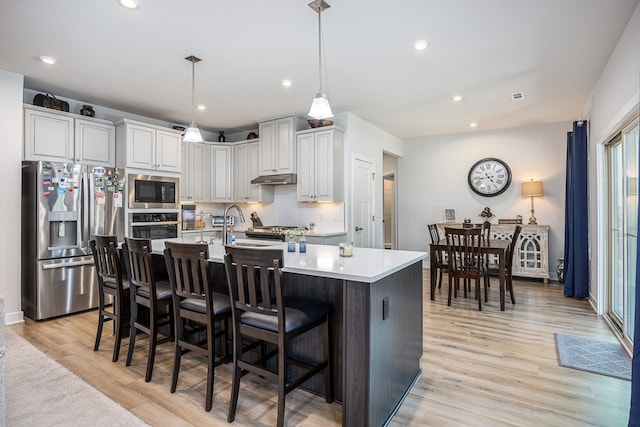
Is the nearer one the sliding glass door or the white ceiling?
the white ceiling

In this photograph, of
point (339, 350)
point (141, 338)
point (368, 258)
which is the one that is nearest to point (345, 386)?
point (339, 350)

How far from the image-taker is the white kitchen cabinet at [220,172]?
6062mm

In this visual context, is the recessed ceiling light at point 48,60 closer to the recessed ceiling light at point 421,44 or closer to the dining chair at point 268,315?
the dining chair at point 268,315

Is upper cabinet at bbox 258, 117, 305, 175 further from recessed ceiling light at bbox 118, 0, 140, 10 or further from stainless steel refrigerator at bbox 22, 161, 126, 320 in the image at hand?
recessed ceiling light at bbox 118, 0, 140, 10

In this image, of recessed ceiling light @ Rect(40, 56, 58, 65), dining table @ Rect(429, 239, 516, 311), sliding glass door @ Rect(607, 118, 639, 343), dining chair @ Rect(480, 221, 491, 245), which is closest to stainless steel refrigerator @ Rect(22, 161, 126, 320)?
recessed ceiling light @ Rect(40, 56, 58, 65)

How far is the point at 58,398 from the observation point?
7.23 ft

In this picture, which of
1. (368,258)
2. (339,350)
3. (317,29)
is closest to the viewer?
(339,350)

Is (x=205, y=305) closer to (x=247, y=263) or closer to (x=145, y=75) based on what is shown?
(x=247, y=263)

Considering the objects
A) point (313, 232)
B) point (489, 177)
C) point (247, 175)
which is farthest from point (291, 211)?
point (489, 177)

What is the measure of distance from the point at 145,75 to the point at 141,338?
109 inches

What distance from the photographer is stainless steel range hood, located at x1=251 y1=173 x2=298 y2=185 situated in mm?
5238

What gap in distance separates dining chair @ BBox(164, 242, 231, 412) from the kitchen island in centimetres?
28

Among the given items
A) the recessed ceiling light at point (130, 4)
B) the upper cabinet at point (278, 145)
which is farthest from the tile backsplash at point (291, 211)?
the recessed ceiling light at point (130, 4)

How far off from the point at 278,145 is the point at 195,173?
159cm
